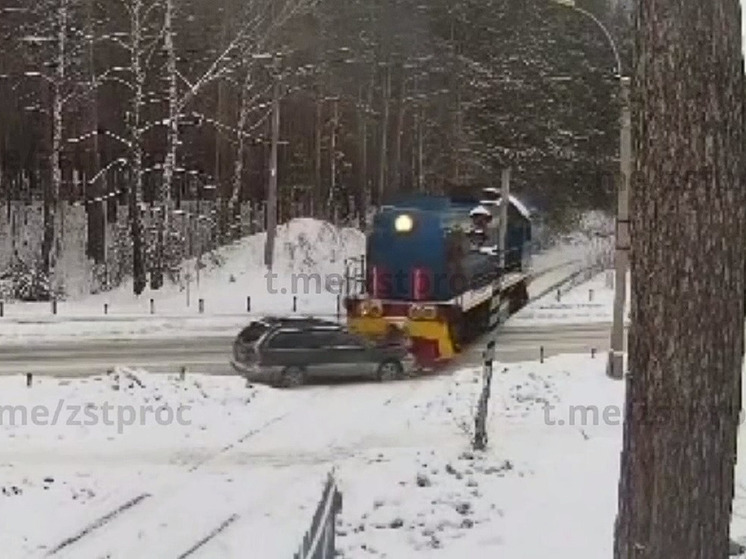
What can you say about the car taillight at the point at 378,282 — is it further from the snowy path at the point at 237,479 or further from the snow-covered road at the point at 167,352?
the snowy path at the point at 237,479

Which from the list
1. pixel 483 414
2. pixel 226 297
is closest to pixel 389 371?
pixel 483 414

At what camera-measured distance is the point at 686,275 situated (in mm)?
4457

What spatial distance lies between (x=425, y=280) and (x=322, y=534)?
14813mm

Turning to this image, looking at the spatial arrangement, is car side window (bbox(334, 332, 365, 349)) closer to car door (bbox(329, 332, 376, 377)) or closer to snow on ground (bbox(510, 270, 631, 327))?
car door (bbox(329, 332, 376, 377))

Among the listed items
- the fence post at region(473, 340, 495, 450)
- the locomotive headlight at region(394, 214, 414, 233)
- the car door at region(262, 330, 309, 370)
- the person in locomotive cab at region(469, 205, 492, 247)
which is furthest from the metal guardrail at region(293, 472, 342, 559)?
the person in locomotive cab at region(469, 205, 492, 247)

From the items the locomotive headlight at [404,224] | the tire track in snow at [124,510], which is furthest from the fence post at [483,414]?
the locomotive headlight at [404,224]

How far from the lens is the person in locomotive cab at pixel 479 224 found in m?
25.8

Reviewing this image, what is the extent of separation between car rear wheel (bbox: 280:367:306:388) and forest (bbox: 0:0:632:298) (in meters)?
13.4

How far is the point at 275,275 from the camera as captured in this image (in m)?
34.3

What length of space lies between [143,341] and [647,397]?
22.1 metres

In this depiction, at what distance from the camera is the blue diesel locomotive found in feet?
74.6

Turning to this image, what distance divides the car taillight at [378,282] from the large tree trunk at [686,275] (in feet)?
62.9

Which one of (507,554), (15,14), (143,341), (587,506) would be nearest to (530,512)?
(587,506)

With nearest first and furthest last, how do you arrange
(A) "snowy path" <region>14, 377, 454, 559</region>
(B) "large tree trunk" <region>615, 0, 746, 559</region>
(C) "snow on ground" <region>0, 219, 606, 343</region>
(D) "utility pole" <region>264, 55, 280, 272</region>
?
(B) "large tree trunk" <region>615, 0, 746, 559</region>, (A) "snowy path" <region>14, 377, 454, 559</region>, (C) "snow on ground" <region>0, 219, 606, 343</region>, (D) "utility pole" <region>264, 55, 280, 272</region>
